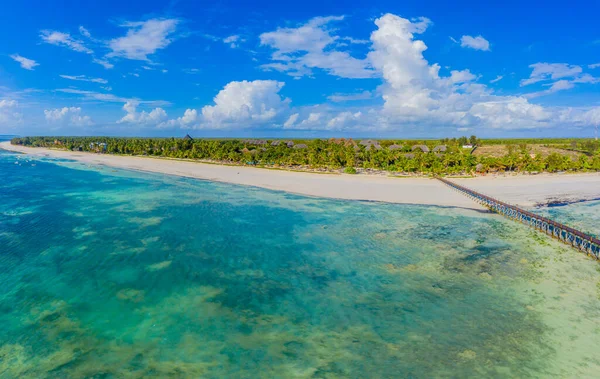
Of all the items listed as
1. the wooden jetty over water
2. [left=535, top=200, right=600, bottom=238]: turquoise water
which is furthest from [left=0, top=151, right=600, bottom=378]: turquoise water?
[left=535, top=200, right=600, bottom=238]: turquoise water

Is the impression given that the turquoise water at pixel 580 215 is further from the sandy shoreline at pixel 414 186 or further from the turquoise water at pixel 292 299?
the turquoise water at pixel 292 299

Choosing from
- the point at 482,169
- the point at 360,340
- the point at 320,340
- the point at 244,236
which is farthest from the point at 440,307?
the point at 482,169

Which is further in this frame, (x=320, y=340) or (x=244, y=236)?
(x=244, y=236)

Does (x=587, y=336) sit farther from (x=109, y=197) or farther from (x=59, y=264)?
(x=109, y=197)

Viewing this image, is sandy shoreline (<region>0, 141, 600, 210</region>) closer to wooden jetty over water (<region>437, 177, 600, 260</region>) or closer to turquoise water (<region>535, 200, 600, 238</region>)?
wooden jetty over water (<region>437, 177, 600, 260</region>)

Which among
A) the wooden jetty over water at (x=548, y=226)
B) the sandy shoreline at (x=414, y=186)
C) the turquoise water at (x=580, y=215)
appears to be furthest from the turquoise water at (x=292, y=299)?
the sandy shoreline at (x=414, y=186)

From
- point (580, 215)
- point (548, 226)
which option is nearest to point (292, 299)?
point (548, 226)

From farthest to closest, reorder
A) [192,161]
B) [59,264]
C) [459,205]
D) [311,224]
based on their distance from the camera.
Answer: [192,161] → [459,205] → [311,224] → [59,264]
